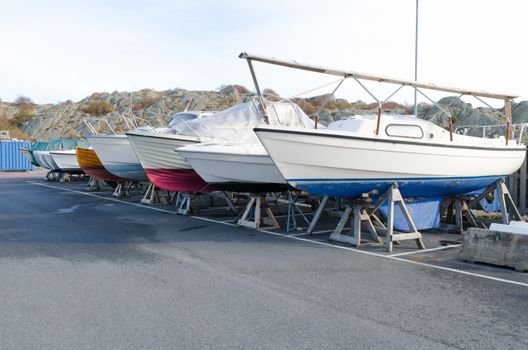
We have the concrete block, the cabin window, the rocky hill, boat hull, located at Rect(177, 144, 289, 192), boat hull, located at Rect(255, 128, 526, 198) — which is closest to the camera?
the concrete block

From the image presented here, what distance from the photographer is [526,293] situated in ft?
18.9

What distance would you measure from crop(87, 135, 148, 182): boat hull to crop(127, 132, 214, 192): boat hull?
256cm

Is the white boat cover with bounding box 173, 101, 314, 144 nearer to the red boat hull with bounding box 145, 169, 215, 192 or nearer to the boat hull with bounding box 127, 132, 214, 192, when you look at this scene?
the boat hull with bounding box 127, 132, 214, 192

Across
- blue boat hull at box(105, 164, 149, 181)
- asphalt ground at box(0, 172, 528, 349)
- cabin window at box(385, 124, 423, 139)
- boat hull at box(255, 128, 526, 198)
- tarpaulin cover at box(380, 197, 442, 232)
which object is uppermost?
cabin window at box(385, 124, 423, 139)

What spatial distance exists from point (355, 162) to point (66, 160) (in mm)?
19046

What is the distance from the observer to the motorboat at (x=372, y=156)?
830 cm

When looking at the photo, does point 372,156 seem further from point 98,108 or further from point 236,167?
point 98,108

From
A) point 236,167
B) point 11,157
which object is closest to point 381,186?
point 236,167

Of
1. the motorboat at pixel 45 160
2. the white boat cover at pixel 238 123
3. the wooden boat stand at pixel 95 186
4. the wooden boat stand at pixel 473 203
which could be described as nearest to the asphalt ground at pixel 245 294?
the wooden boat stand at pixel 473 203

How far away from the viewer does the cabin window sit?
29.4 ft

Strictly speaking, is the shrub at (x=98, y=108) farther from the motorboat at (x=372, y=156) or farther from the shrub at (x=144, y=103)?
the motorboat at (x=372, y=156)

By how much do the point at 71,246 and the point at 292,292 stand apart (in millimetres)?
4530

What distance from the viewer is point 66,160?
2388 cm

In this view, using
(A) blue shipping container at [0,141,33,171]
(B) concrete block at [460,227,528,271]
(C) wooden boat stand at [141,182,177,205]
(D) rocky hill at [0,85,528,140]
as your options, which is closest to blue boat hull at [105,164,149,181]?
(C) wooden boat stand at [141,182,177,205]
